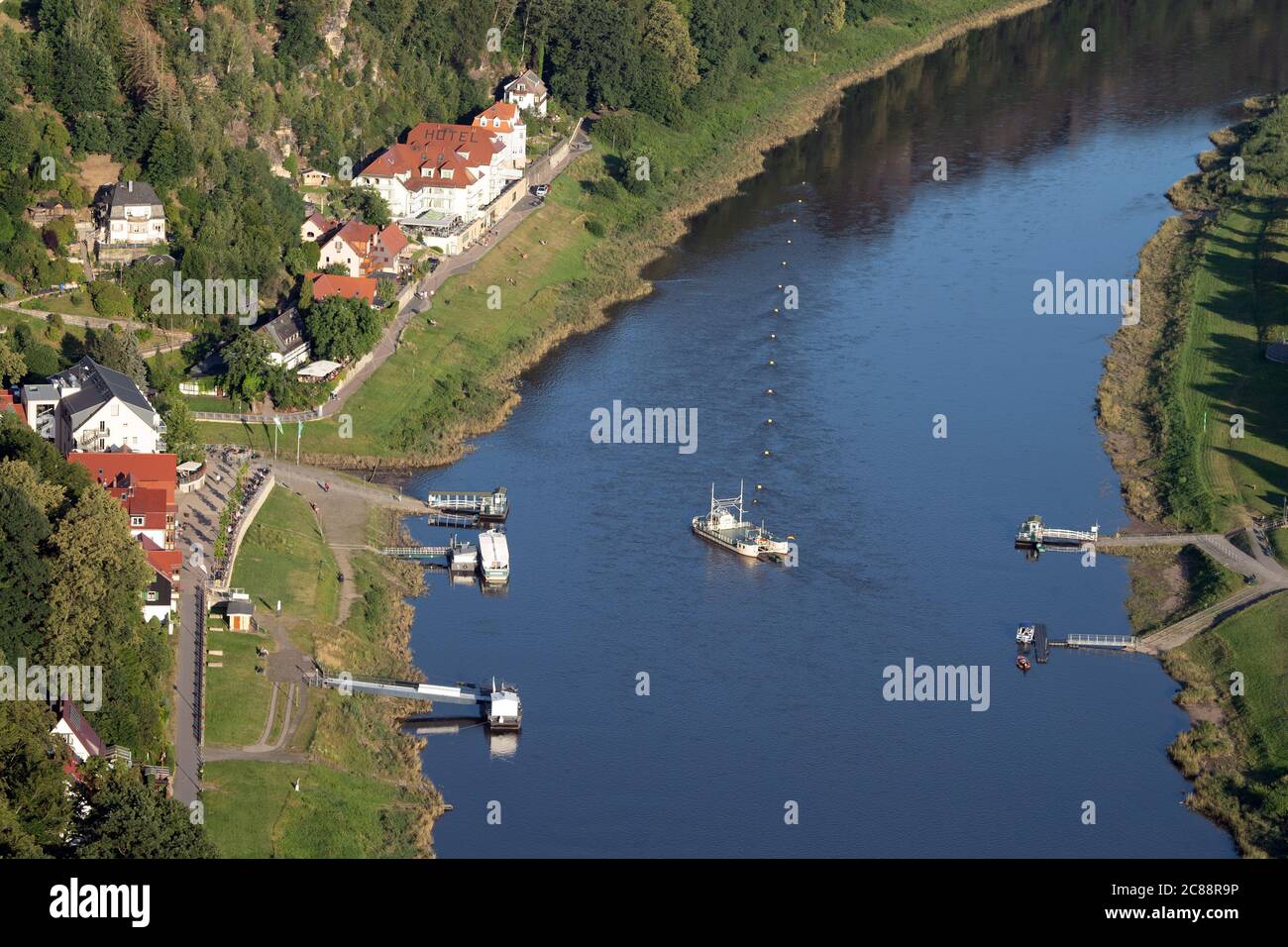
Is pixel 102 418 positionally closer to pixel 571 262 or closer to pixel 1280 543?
pixel 571 262

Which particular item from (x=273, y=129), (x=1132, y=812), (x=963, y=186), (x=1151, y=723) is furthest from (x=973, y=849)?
(x=963, y=186)

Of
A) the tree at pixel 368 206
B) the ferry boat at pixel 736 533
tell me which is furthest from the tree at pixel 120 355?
the ferry boat at pixel 736 533

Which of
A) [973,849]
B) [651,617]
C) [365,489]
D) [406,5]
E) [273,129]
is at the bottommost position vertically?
[973,849]

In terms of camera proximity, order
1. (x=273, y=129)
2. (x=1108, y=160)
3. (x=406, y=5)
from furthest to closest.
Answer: (x=1108, y=160), (x=406, y=5), (x=273, y=129)

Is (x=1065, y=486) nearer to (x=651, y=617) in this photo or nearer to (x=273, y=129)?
(x=651, y=617)

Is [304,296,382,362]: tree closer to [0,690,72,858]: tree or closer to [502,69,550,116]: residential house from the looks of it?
[502,69,550,116]: residential house

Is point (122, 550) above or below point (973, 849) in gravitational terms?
above

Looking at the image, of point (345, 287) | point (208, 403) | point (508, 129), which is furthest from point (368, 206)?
point (208, 403)
